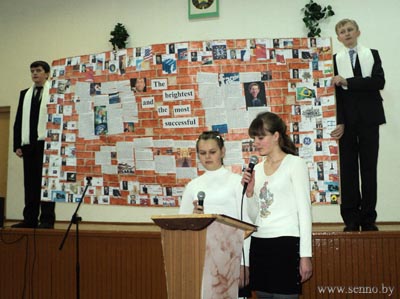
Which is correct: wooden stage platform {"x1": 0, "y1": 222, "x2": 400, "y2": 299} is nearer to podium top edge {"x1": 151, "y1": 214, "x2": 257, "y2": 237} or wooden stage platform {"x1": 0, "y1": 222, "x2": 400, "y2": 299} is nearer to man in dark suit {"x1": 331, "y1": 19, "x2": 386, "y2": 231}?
man in dark suit {"x1": 331, "y1": 19, "x2": 386, "y2": 231}

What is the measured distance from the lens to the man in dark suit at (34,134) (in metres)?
4.53

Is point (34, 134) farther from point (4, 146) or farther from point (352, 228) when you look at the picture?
point (352, 228)

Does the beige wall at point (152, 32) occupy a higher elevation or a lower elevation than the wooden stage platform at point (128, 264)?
higher

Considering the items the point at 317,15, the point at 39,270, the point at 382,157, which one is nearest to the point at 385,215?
the point at 382,157

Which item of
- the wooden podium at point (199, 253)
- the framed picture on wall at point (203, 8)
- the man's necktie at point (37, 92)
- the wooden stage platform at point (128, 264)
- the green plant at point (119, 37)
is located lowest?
the wooden stage platform at point (128, 264)

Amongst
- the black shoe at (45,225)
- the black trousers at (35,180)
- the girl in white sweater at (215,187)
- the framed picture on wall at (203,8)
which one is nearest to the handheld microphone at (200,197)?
the girl in white sweater at (215,187)

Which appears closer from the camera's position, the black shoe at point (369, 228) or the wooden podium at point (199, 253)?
the wooden podium at point (199, 253)

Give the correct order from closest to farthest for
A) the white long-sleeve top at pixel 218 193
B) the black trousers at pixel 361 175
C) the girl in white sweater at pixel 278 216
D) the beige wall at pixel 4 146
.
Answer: the girl in white sweater at pixel 278 216
the white long-sleeve top at pixel 218 193
the black trousers at pixel 361 175
the beige wall at pixel 4 146

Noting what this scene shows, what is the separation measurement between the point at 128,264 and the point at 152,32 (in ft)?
9.56

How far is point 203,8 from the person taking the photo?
5242mm

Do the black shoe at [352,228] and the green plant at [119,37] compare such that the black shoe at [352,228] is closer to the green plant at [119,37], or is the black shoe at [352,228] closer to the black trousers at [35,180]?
the black trousers at [35,180]

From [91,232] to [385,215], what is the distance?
3.00m

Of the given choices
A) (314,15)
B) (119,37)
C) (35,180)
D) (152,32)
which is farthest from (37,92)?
(314,15)

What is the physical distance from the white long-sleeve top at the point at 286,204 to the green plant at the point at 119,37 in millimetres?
3614
